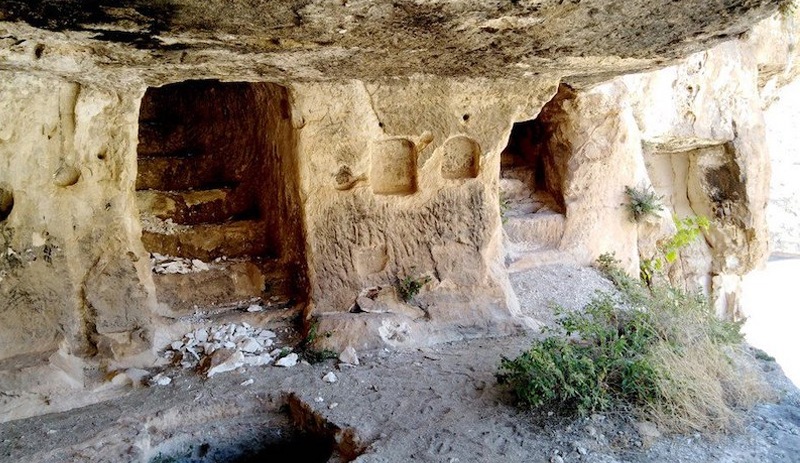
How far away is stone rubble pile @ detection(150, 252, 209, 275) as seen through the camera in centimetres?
452

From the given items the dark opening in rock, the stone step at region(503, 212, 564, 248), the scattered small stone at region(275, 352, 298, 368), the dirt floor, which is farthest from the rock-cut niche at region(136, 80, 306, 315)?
the dark opening in rock

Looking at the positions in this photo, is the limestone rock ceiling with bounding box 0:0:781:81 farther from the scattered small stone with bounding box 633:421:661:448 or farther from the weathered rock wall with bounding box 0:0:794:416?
the scattered small stone with bounding box 633:421:661:448

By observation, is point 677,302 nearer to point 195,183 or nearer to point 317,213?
point 317,213

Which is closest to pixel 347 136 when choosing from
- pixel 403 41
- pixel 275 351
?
pixel 403 41

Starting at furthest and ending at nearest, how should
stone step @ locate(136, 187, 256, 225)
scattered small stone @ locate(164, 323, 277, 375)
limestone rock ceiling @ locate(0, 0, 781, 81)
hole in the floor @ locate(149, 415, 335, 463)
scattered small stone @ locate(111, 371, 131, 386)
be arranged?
stone step @ locate(136, 187, 256, 225)
scattered small stone @ locate(164, 323, 277, 375)
scattered small stone @ locate(111, 371, 131, 386)
hole in the floor @ locate(149, 415, 335, 463)
limestone rock ceiling @ locate(0, 0, 781, 81)

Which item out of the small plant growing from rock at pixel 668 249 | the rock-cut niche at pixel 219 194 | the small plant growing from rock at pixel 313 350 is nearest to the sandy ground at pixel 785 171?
the small plant growing from rock at pixel 668 249

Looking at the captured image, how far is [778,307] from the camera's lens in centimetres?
1543

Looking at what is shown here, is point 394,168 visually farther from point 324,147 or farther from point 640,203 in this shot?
point 640,203

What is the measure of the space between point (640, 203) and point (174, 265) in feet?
15.9

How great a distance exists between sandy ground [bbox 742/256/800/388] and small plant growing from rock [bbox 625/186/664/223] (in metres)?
10.2

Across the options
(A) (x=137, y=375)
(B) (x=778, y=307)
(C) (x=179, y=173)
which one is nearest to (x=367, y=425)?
(A) (x=137, y=375)

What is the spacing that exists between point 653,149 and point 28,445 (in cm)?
776

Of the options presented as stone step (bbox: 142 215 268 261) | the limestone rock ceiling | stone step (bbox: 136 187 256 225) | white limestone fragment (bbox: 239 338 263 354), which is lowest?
white limestone fragment (bbox: 239 338 263 354)

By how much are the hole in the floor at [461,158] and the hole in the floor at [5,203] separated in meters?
2.85
